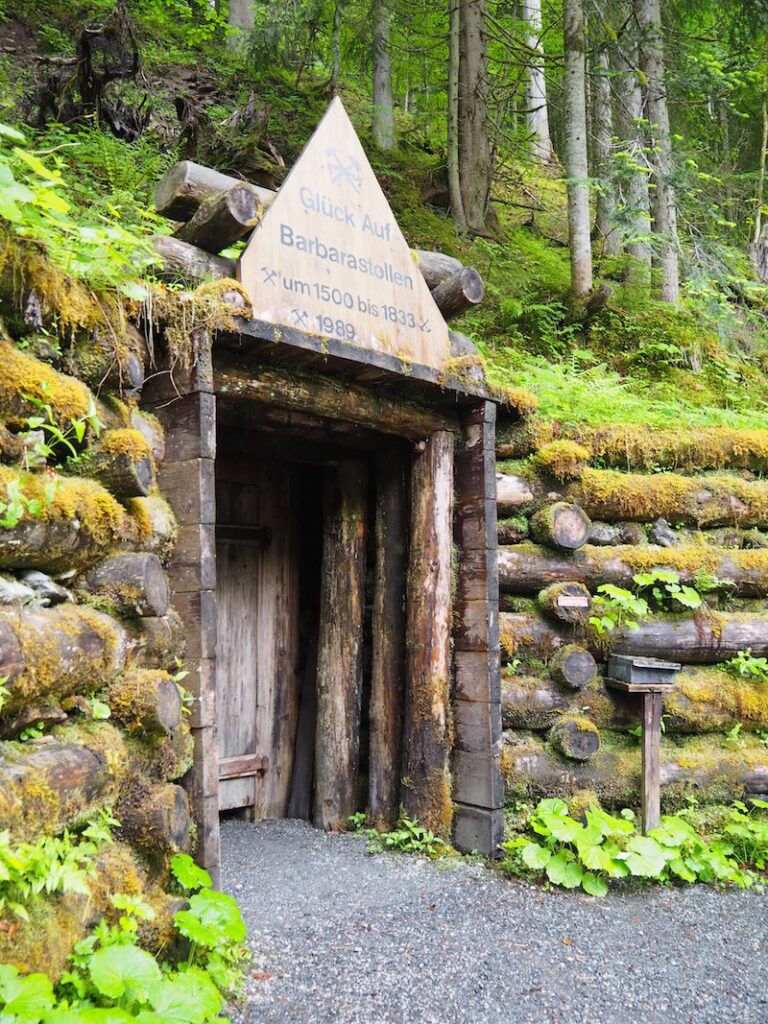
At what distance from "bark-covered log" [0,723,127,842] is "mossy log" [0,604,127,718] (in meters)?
0.17

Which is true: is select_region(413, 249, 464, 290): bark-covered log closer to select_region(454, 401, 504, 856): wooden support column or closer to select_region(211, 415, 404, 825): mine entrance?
select_region(454, 401, 504, 856): wooden support column

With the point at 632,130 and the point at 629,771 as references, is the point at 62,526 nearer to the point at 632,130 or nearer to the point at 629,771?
the point at 629,771

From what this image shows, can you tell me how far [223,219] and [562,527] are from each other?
10.7ft

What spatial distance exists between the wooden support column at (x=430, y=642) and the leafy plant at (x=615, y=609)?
119 centimetres

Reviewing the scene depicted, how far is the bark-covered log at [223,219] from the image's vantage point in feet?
13.6

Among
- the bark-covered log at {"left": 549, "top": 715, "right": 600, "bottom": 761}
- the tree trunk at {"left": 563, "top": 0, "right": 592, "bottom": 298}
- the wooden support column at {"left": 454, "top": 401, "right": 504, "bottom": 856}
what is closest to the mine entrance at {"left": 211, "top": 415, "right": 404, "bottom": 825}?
Result: the wooden support column at {"left": 454, "top": 401, "right": 504, "bottom": 856}

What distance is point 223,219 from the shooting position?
13.7 feet

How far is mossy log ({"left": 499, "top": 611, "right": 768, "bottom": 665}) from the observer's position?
5.96 metres

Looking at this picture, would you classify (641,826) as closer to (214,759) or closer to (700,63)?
(214,759)

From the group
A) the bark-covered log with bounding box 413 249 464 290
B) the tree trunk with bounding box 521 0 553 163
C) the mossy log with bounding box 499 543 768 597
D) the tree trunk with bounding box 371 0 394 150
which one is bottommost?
the mossy log with bounding box 499 543 768 597

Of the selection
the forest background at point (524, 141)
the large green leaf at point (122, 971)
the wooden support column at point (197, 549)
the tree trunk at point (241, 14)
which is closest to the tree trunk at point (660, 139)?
the forest background at point (524, 141)

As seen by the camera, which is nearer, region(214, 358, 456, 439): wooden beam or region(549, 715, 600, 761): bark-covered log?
region(214, 358, 456, 439): wooden beam

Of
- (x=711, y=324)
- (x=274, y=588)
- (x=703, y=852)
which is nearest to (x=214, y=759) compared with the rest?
(x=274, y=588)

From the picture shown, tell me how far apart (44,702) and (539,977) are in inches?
107
